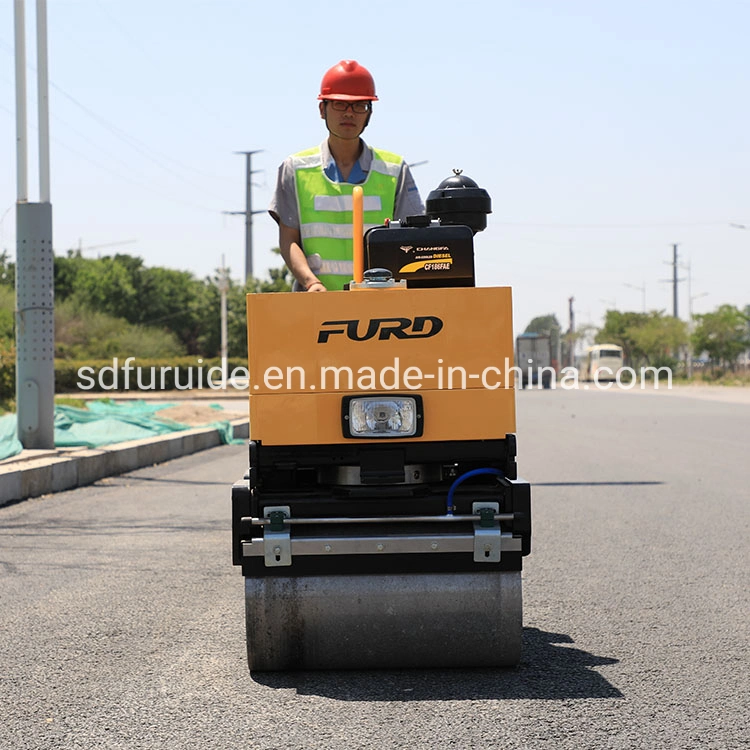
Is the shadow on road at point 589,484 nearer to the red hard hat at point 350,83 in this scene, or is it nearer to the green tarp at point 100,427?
the green tarp at point 100,427

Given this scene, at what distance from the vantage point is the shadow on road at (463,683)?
4.38m

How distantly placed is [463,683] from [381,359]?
1.27 meters

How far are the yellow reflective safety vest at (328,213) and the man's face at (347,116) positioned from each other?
0.57 ft

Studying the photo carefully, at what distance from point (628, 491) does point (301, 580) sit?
292 inches

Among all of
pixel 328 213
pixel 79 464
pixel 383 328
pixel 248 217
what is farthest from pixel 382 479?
pixel 248 217

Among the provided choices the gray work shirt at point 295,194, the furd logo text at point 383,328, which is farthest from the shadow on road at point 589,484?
the furd logo text at point 383,328

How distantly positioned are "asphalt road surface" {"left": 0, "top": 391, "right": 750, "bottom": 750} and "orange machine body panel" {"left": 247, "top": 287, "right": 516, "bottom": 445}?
98cm

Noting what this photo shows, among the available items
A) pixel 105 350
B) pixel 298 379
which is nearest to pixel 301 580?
pixel 298 379

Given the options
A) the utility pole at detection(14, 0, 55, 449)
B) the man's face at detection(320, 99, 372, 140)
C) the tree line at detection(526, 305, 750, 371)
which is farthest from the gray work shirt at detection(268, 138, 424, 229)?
the tree line at detection(526, 305, 750, 371)

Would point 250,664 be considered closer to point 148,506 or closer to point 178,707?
point 178,707

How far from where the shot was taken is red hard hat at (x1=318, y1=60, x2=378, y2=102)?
5234 mm

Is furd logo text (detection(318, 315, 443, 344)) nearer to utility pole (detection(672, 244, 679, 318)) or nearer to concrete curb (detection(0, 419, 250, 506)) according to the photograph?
concrete curb (detection(0, 419, 250, 506))

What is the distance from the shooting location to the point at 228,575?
698 centimetres

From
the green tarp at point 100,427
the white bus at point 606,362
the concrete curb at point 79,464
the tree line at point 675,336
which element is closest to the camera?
the concrete curb at point 79,464
